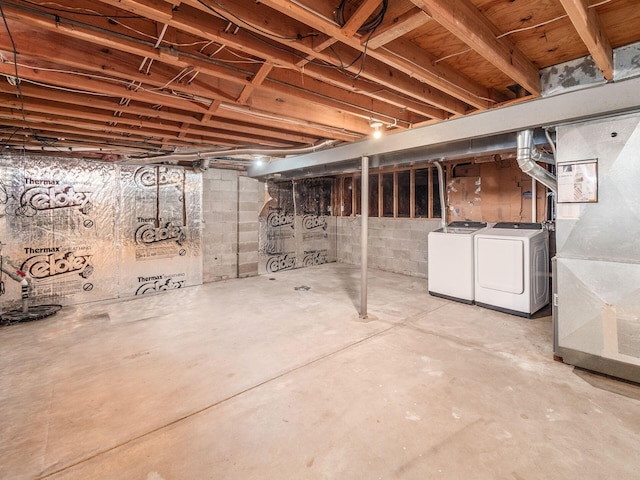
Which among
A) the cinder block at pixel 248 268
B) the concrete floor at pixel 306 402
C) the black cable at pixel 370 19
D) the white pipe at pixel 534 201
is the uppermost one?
the black cable at pixel 370 19

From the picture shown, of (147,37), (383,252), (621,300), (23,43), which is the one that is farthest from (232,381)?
(383,252)

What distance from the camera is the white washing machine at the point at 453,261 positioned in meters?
4.07

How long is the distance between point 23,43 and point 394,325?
3452 mm

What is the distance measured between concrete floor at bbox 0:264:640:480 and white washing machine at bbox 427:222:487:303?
71 centimetres

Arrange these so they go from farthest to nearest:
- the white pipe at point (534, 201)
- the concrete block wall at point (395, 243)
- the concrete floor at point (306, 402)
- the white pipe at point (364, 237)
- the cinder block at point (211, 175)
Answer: the concrete block wall at point (395, 243), the cinder block at point (211, 175), the white pipe at point (534, 201), the white pipe at point (364, 237), the concrete floor at point (306, 402)

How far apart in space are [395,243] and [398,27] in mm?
4829

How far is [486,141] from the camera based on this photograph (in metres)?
3.09

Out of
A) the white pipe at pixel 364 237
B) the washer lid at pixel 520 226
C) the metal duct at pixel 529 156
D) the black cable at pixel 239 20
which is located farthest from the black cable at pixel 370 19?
the washer lid at pixel 520 226

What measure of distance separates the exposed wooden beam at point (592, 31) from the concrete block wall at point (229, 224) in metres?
4.86

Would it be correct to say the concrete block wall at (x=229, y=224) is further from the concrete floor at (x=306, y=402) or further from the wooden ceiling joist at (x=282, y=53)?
the wooden ceiling joist at (x=282, y=53)

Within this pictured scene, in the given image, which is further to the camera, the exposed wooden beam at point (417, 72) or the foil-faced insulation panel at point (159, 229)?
the foil-faced insulation panel at point (159, 229)

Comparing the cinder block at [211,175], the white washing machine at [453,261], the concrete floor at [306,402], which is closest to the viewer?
the concrete floor at [306,402]

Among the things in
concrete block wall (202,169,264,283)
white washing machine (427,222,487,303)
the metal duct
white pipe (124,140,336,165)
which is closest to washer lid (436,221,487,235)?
white washing machine (427,222,487,303)

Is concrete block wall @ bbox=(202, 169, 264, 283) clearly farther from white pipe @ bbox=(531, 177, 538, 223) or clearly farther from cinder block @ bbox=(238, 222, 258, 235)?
white pipe @ bbox=(531, 177, 538, 223)
